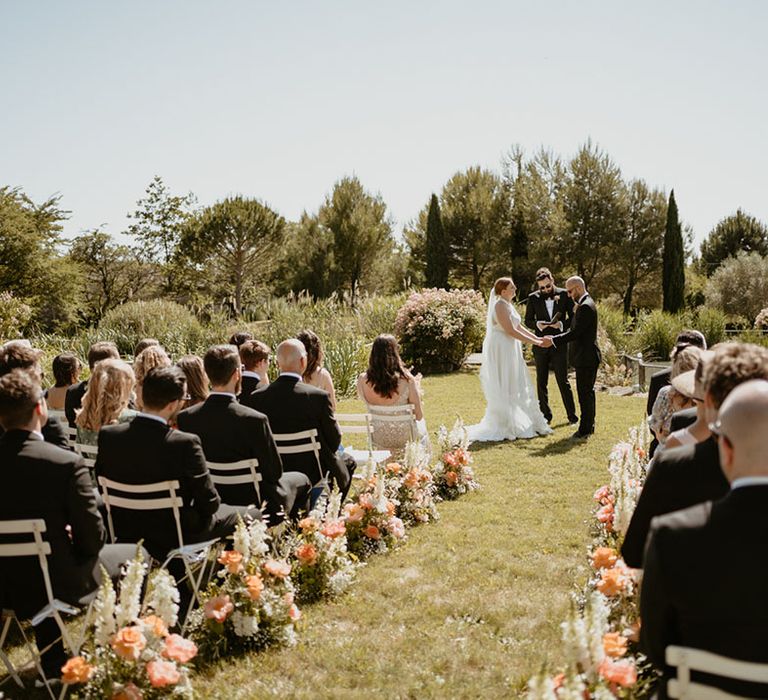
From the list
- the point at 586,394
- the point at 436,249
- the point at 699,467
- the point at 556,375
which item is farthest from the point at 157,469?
the point at 436,249

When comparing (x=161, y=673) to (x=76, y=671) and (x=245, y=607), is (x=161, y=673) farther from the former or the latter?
(x=245, y=607)

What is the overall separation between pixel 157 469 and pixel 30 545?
758 millimetres

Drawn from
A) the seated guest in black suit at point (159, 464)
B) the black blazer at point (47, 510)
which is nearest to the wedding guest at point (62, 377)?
the seated guest in black suit at point (159, 464)

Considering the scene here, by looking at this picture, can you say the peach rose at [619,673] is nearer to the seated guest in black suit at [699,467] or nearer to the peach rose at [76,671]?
the seated guest in black suit at [699,467]

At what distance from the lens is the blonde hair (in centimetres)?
464

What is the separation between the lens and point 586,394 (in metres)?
9.57

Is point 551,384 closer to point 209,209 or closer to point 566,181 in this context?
point 566,181

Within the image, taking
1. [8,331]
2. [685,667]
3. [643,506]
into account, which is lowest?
[685,667]

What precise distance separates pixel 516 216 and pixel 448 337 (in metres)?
22.8

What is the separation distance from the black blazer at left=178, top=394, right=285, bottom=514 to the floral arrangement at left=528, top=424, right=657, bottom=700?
2141 mm

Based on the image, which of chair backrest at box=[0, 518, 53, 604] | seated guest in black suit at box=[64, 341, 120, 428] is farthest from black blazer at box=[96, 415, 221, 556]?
seated guest in black suit at box=[64, 341, 120, 428]

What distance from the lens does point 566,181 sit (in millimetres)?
36750

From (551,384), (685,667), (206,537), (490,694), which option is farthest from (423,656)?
(551,384)

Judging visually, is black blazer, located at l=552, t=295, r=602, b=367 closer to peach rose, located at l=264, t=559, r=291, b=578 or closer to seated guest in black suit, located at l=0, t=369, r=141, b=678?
peach rose, located at l=264, t=559, r=291, b=578
